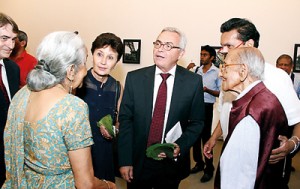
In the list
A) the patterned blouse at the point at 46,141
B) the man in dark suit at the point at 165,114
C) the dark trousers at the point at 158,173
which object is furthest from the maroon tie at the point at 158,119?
the patterned blouse at the point at 46,141

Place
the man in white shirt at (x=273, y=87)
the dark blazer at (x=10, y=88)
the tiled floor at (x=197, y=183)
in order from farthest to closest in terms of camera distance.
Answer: the tiled floor at (x=197, y=183) < the dark blazer at (x=10, y=88) < the man in white shirt at (x=273, y=87)

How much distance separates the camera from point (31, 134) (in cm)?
132

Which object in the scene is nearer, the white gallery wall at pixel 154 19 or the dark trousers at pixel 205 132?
the dark trousers at pixel 205 132

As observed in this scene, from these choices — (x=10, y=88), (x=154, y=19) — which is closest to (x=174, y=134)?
(x=10, y=88)

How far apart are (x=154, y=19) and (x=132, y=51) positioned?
0.83 m

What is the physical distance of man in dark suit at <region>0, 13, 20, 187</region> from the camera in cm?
200

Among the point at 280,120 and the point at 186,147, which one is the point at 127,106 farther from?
the point at 280,120

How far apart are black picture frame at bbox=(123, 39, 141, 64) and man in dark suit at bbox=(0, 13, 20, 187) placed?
3909 mm

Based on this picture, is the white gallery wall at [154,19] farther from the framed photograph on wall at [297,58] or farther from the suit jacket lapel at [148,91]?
the suit jacket lapel at [148,91]

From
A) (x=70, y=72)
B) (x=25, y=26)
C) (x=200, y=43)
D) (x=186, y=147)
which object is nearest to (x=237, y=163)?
(x=186, y=147)

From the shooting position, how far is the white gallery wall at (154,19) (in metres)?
5.11

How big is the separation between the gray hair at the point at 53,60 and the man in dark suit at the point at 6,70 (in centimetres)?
83

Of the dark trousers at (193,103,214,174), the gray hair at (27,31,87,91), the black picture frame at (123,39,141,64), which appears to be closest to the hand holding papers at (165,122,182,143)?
the gray hair at (27,31,87,91)

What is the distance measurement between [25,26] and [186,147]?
6.52m
